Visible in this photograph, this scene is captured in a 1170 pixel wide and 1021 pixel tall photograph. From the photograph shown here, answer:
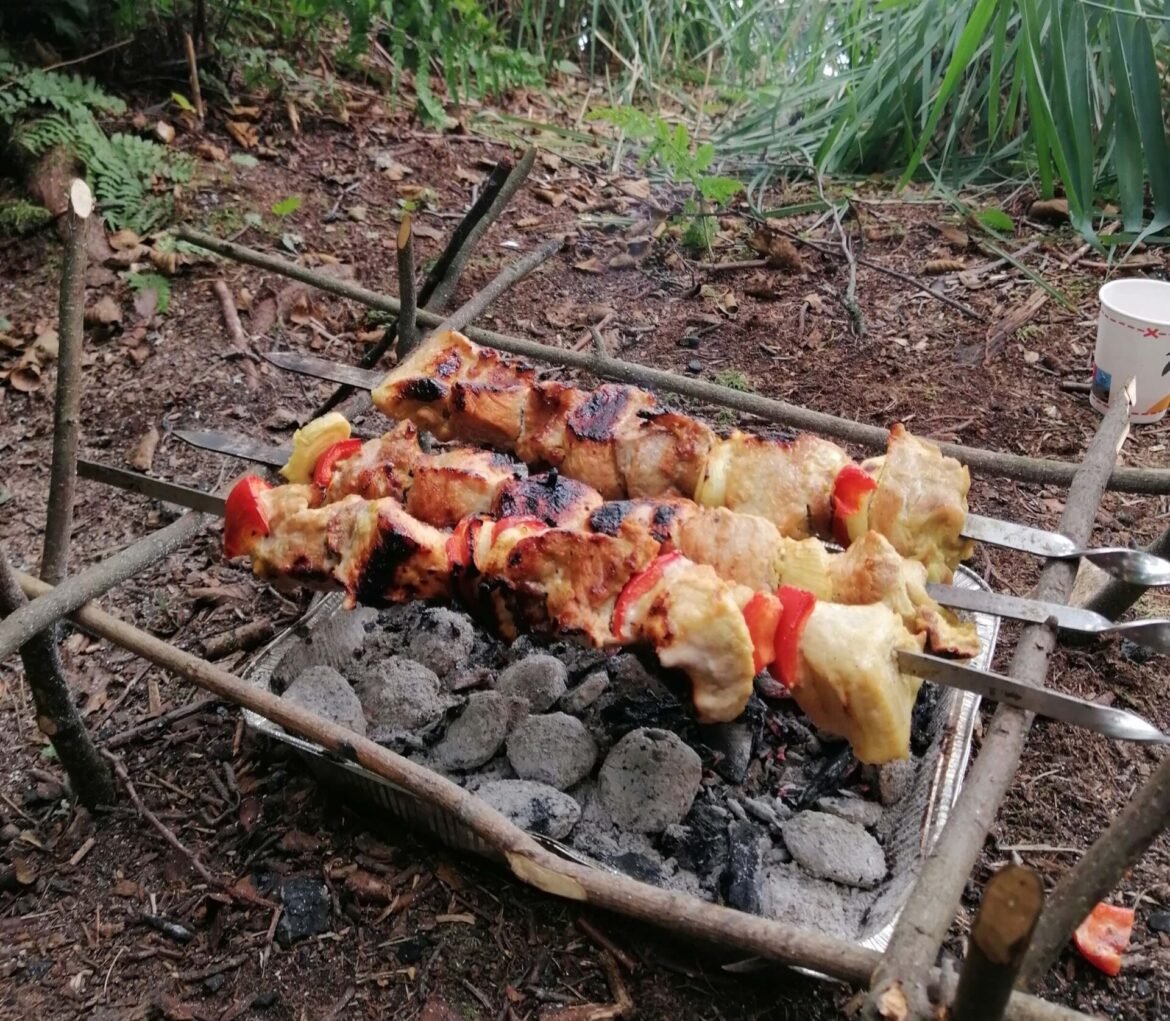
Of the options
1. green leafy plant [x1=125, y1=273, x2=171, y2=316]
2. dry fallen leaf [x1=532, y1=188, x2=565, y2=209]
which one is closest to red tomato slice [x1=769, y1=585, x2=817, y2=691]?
green leafy plant [x1=125, y1=273, x2=171, y2=316]

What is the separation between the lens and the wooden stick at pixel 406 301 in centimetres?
307

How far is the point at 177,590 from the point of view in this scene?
3.57m

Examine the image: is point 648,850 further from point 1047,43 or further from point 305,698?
point 1047,43

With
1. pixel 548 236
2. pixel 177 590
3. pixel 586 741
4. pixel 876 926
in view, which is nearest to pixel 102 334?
pixel 177 590

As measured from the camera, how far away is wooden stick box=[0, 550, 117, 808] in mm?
2193

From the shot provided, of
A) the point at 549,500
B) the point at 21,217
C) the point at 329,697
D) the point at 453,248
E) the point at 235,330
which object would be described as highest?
the point at 453,248

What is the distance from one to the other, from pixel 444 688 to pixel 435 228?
3.75 meters

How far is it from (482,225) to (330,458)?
144 centimetres

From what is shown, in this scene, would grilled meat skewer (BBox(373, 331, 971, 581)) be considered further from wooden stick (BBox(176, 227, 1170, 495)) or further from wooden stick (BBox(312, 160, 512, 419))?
wooden stick (BBox(312, 160, 512, 419))

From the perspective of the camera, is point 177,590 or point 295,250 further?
point 295,250

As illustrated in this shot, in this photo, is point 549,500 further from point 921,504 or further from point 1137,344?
point 1137,344

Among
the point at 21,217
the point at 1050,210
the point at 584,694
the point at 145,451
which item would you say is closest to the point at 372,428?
the point at 145,451

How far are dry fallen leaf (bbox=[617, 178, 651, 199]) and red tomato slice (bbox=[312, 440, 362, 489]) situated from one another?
4686 millimetres

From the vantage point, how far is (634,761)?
2.55 meters
